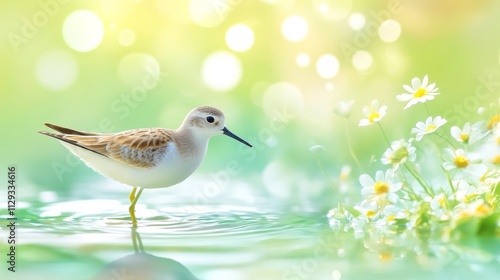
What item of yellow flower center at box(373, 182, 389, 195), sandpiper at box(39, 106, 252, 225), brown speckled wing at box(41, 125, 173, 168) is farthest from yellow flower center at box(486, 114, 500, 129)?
brown speckled wing at box(41, 125, 173, 168)

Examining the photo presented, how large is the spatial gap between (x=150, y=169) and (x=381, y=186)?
0.68 metres

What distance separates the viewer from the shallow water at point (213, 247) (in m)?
1.75

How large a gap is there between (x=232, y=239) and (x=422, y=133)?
570 millimetres

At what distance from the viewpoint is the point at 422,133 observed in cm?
205

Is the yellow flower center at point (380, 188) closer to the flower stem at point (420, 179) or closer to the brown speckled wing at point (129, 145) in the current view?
the flower stem at point (420, 179)

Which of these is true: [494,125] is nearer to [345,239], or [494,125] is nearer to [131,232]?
[345,239]

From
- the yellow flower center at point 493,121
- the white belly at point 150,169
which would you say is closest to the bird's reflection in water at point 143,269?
the white belly at point 150,169

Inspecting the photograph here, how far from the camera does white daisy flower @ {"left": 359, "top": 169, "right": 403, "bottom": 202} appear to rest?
208 centimetres

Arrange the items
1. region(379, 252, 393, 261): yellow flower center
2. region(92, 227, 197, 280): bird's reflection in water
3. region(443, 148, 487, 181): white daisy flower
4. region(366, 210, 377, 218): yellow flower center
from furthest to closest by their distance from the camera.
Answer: region(366, 210, 377, 218): yellow flower center → region(443, 148, 487, 181): white daisy flower → region(379, 252, 393, 261): yellow flower center → region(92, 227, 197, 280): bird's reflection in water

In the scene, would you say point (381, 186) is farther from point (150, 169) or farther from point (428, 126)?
point (150, 169)

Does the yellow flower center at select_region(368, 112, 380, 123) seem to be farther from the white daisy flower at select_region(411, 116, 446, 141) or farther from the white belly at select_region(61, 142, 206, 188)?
the white belly at select_region(61, 142, 206, 188)

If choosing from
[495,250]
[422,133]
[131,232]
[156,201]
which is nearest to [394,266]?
[495,250]

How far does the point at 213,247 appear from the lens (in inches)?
78.4

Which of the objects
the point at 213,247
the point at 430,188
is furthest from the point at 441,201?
the point at 213,247
